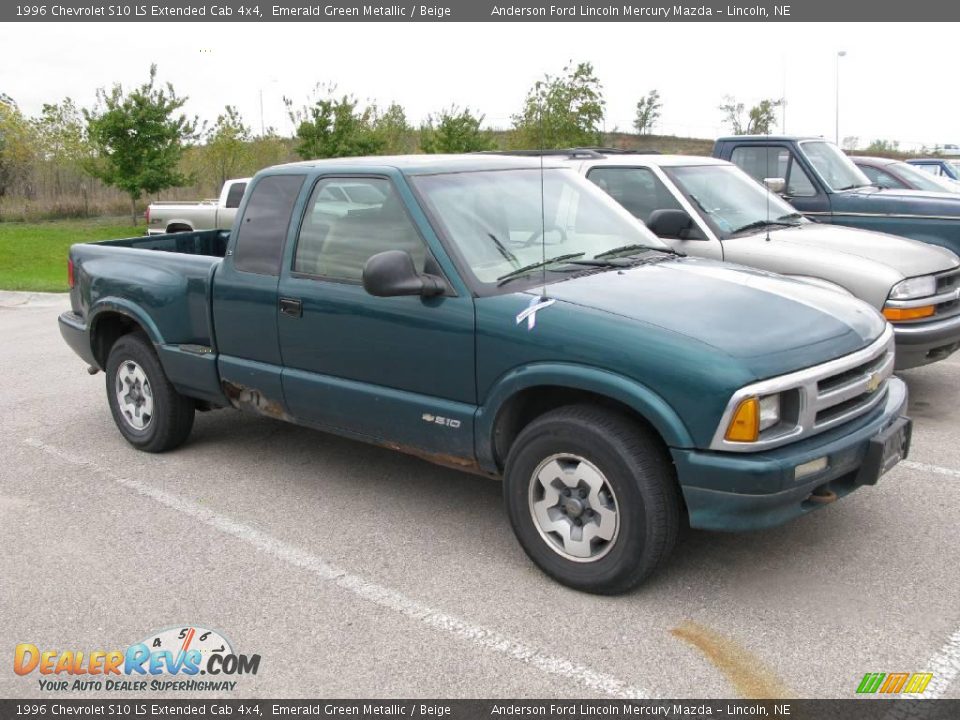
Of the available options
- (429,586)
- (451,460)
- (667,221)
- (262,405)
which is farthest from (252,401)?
(667,221)

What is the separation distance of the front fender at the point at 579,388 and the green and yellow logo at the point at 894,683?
105 cm

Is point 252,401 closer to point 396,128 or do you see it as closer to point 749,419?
point 749,419

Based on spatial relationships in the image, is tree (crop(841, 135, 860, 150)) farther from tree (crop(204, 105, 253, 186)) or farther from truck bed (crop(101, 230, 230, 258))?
truck bed (crop(101, 230, 230, 258))

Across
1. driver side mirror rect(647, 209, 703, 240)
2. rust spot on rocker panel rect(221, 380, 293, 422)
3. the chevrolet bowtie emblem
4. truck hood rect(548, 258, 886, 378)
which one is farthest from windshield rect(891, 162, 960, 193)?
rust spot on rocker panel rect(221, 380, 293, 422)

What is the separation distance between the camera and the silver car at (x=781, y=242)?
655cm

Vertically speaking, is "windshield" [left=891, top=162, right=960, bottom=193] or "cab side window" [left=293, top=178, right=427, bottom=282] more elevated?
"windshield" [left=891, top=162, right=960, bottom=193]

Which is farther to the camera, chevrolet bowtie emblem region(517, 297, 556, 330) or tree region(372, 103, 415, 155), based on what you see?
tree region(372, 103, 415, 155)

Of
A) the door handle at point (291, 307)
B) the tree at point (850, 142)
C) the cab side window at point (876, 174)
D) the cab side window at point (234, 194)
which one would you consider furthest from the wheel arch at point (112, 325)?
the tree at point (850, 142)

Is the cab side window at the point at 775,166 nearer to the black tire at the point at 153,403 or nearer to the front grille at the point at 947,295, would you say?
the front grille at the point at 947,295

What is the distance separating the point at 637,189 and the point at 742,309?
13.1ft

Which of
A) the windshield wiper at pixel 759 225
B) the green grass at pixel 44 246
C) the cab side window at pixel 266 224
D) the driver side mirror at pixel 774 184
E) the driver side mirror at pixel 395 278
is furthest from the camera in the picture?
the green grass at pixel 44 246

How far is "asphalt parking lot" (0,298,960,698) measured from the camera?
3.43 metres

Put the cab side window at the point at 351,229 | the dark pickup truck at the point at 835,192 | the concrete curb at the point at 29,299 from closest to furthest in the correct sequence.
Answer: the cab side window at the point at 351,229 < the dark pickup truck at the point at 835,192 < the concrete curb at the point at 29,299

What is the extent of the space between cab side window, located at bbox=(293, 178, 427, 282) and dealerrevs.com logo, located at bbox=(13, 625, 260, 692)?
196cm
